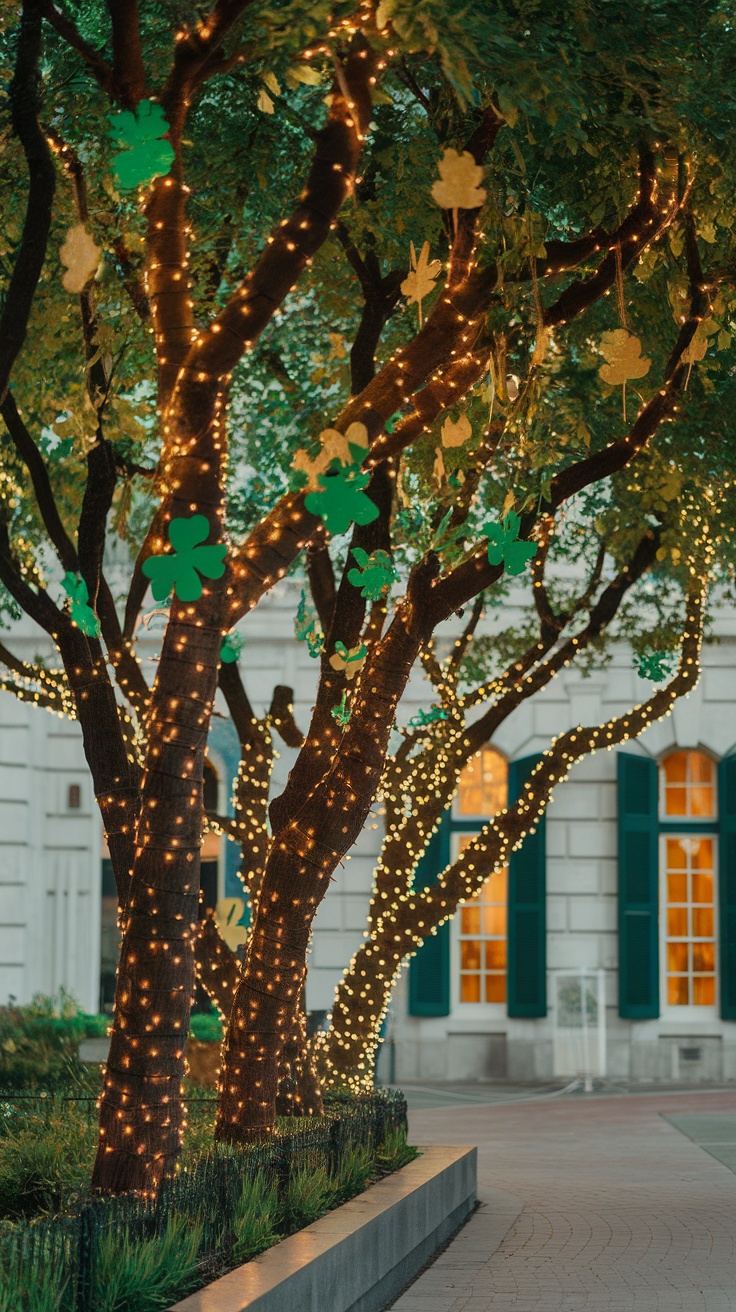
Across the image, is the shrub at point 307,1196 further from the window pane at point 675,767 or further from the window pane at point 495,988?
the window pane at point 675,767

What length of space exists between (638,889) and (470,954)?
7.75ft

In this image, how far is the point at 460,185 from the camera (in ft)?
23.4

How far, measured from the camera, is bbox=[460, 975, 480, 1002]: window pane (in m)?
21.8

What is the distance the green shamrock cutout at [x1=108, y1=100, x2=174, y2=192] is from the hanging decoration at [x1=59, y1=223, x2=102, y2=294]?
422 mm

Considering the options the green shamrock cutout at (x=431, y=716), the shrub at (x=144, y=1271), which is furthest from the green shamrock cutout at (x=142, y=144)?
the green shamrock cutout at (x=431, y=716)

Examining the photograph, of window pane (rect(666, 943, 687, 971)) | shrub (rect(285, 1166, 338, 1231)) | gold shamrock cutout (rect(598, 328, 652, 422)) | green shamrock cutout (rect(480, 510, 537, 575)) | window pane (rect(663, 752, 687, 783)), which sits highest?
gold shamrock cutout (rect(598, 328, 652, 422))

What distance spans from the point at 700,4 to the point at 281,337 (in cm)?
656

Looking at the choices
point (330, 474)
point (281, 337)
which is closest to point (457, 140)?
point (330, 474)

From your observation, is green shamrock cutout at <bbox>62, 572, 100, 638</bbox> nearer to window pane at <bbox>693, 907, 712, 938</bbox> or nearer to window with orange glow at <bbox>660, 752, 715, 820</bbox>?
window with orange glow at <bbox>660, 752, 715, 820</bbox>

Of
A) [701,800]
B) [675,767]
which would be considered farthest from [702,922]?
[675,767]

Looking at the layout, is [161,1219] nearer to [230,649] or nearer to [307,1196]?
[307,1196]

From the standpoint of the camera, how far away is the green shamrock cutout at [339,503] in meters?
6.64

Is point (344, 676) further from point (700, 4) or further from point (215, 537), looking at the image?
point (700, 4)

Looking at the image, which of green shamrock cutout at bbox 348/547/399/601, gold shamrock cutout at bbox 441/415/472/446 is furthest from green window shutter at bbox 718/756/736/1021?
gold shamrock cutout at bbox 441/415/472/446
